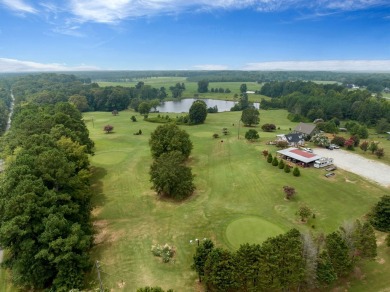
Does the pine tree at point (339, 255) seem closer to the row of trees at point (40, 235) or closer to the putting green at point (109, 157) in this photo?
the row of trees at point (40, 235)

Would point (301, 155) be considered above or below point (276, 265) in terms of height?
below

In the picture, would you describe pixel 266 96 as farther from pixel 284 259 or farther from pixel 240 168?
pixel 284 259

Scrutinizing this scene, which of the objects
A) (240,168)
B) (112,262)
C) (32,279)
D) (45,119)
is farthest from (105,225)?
(45,119)

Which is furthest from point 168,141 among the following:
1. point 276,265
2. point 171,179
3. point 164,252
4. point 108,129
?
point 108,129

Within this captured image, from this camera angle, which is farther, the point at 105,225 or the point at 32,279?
the point at 105,225

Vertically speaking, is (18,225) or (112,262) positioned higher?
(18,225)

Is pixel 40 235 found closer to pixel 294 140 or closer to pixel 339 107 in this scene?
pixel 294 140
